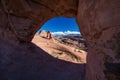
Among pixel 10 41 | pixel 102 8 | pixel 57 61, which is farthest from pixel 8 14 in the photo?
pixel 102 8

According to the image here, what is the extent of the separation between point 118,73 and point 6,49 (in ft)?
20.5

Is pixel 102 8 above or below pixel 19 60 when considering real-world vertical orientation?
above

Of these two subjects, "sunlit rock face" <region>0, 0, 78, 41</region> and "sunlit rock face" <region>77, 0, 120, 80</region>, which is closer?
"sunlit rock face" <region>77, 0, 120, 80</region>

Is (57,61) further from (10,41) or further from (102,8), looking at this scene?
(102,8)

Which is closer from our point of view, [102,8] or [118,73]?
[118,73]

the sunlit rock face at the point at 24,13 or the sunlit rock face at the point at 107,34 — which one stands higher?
the sunlit rock face at the point at 24,13

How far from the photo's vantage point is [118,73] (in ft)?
8.19

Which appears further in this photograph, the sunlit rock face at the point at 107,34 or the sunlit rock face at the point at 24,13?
the sunlit rock face at the point at 24,13

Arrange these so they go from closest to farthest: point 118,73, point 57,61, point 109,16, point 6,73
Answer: point 118,73 < point 109,16 < point 6,73 < point 57,61

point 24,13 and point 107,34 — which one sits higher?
point 24,13

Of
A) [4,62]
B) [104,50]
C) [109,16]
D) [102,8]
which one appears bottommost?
[4,62]

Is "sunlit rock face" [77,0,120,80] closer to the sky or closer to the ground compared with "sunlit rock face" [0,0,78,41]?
closer to the ground

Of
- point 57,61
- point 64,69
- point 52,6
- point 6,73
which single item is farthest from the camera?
point 57,61

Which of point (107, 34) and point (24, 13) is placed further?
point (24, 13)
